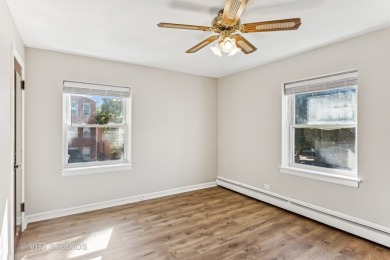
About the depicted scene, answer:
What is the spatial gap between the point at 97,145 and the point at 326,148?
3510mm

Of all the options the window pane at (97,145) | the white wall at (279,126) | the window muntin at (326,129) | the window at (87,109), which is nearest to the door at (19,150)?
the window pane at (97,145)

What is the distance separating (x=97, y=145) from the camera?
3.51m

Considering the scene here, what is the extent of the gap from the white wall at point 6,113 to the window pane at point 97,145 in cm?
129

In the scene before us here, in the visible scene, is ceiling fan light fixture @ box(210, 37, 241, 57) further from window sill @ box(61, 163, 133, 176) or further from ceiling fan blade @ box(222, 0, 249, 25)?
window sill @ box(61, 163, 133, 176)

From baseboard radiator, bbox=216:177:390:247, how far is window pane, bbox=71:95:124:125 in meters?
2.68

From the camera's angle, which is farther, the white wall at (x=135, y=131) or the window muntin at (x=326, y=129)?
the white wall at (x=135, y=131)

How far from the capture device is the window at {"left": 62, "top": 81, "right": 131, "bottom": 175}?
10.7 feet

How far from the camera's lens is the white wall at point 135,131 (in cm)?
299

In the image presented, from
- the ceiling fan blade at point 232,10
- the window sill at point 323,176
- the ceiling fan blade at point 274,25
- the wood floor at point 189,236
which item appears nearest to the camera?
the ceiling fan blade at point 232,10

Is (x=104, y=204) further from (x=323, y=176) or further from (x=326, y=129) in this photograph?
(x=326, y=129)

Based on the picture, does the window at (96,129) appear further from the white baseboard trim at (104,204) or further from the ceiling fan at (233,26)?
the ceiling fan at (233,26)

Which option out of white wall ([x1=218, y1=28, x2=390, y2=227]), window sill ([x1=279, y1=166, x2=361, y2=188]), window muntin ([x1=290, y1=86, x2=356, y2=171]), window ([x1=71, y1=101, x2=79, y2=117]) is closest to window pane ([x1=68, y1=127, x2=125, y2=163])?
window ([x1=71, y1=101, x2=79, y2=117])

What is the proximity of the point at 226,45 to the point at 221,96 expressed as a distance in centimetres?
A: 270

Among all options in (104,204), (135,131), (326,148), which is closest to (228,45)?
(326,148)
